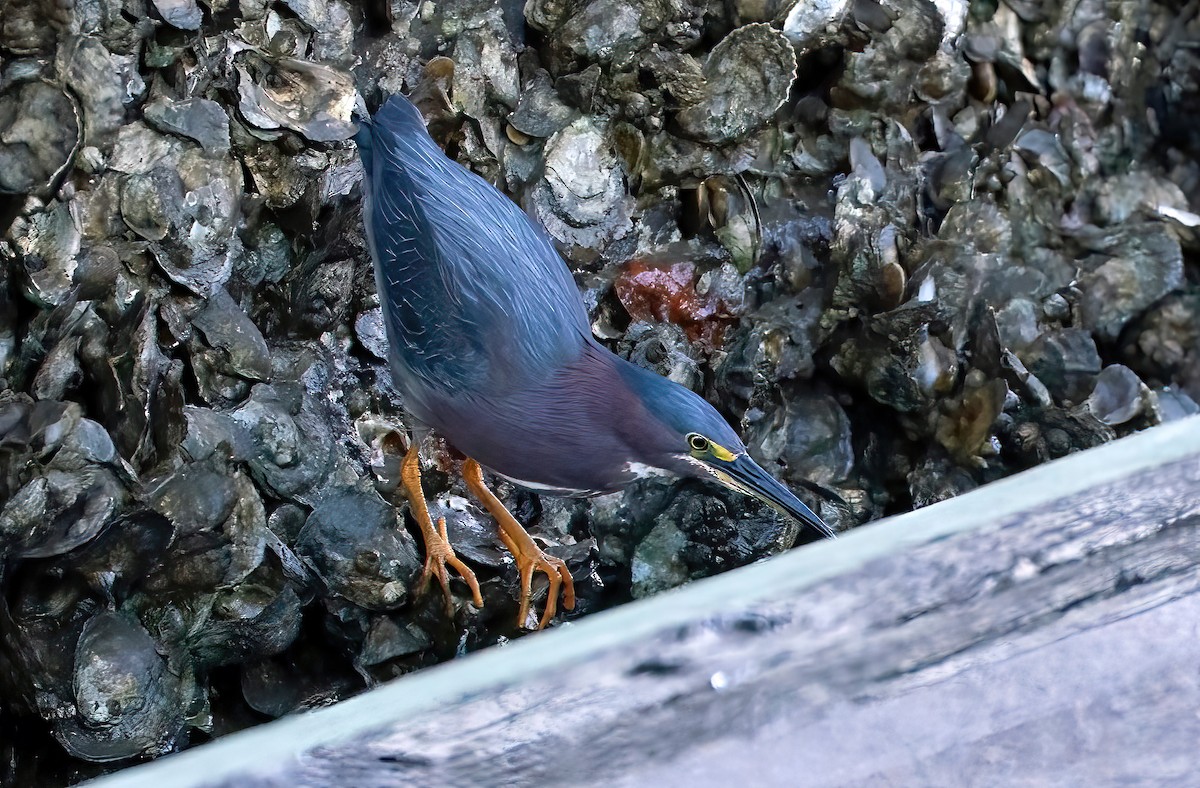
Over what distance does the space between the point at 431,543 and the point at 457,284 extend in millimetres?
181

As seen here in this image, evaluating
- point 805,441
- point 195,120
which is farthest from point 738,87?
point 195,120

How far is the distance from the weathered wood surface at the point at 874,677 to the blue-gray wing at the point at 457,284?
0.39 meters

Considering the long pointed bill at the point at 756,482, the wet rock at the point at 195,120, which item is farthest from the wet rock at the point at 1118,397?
the wet rock at the point at 195,120

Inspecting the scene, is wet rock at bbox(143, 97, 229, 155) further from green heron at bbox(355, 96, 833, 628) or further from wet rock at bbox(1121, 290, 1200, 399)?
wet rock at bbox(1121, 290, 1200, 399)

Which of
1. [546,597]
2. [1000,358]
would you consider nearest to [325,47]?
[546,597]

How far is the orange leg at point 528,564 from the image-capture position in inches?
29.2

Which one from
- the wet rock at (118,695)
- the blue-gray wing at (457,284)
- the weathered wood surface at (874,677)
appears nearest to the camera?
the weathered wood surface at (874,677)

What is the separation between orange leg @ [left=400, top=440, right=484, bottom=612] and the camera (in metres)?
0.72

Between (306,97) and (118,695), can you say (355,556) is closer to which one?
(118,695)

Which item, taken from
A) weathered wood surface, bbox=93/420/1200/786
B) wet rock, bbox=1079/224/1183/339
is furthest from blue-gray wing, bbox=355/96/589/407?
wet rock, bbox=1079/224/1183/339

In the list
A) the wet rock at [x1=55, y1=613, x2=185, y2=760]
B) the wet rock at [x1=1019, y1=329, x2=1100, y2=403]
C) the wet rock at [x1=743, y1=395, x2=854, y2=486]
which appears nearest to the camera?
the wet rock at [x1=55, y1=613, x2=185, y2=760]

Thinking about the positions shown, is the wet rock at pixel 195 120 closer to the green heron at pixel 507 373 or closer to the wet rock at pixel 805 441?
the green heron at pixel 507 373

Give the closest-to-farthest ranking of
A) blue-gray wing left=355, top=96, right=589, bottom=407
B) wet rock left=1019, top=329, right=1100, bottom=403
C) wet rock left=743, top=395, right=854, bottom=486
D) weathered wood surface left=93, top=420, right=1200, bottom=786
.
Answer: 1. weathered wood surface left=93, top=420, right=1200, bottom=786
2. blue-gray wing left=355, top=96, right=589, bottom=407
3. wet rock left=743, top=395, right=854, bottom=486
4. wet rock left=1019, top=329, right=1100, bottom=403

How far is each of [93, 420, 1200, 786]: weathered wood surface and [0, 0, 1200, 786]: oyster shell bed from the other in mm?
382
